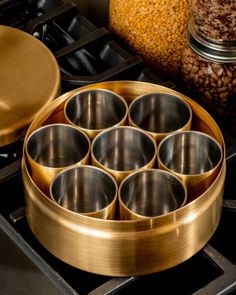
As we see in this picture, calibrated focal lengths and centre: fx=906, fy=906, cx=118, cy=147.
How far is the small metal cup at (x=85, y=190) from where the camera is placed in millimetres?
883

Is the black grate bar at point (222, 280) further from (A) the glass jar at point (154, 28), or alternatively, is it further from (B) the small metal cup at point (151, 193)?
(A) the glass jar at point (154, 28)

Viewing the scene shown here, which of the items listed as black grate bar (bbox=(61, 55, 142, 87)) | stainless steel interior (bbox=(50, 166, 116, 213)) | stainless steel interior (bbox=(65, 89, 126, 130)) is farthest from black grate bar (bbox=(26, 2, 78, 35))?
stainless steel interior (bbox=(50, 166, 116, 213))

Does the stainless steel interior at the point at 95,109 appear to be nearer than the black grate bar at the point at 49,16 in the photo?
Yes

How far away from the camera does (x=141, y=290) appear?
0.92 m

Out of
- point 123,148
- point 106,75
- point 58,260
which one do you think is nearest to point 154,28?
point 106,75

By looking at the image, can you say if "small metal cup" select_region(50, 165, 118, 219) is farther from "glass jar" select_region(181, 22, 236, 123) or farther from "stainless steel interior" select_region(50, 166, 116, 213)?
"glass jar" select_region(181, 22, 236, 123)

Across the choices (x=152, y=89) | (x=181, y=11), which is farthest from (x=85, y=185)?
(x=181, y=11)

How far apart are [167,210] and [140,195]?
0.03m

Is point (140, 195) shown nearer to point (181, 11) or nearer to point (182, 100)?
point (182, 100)

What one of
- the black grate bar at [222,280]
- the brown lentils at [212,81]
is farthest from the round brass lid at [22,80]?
the black grate bar at [222,280]

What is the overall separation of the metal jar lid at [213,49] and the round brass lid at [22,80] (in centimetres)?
16

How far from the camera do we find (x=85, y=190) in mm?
910

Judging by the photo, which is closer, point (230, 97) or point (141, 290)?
point (141, 290)

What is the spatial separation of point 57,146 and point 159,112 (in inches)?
4.6
